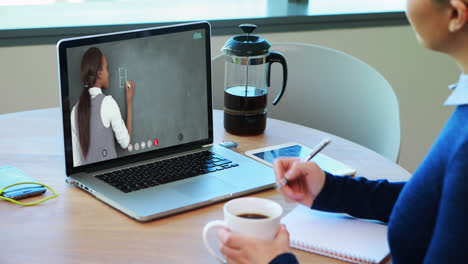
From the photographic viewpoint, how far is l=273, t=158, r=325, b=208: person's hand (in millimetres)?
1032

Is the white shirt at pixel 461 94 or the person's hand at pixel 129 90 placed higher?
the white shirt at pixel 461 94

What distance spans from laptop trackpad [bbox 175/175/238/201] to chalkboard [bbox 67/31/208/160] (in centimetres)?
17

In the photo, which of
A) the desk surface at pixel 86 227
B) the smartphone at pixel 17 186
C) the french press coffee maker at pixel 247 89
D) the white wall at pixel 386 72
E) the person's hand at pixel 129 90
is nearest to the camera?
the desk surface at pixel 86 227

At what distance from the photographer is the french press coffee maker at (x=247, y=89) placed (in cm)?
145

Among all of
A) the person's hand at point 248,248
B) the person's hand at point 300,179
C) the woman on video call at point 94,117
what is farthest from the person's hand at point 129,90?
the person's hand at point 248,248

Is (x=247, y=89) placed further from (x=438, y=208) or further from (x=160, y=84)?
(x=438, y=208)

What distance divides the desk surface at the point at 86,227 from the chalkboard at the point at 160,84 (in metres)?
0.18

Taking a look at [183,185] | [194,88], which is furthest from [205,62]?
[183,185]

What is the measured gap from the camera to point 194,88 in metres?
1.34

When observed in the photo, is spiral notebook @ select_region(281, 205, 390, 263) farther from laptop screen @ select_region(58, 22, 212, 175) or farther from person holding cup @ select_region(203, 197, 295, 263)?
laptop screen @ select_region(58, 22, 212, 175)

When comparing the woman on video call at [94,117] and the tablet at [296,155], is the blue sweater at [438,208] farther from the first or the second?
the woman on video call at [94,117]

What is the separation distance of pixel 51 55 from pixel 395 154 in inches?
52.4

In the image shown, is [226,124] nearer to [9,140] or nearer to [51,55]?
[9,140]

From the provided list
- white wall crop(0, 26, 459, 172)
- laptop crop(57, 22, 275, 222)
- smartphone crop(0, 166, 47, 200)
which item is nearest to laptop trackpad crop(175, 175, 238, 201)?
laptop crop(57, 22, 275, 222)
